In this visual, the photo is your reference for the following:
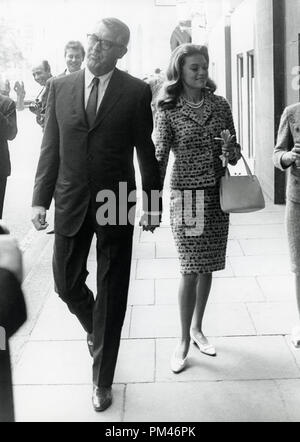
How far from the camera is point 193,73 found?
4.04m

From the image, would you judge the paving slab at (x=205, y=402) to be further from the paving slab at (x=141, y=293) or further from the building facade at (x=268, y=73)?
the building facade at (x=268, y=73)

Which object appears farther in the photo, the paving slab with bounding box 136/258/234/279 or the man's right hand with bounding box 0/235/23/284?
the paving slab with bounding box 136/258/234/279

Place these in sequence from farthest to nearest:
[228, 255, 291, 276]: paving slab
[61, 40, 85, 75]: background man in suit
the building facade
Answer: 1. the building facade
2. [61, 40, 85, 75]: background man in suit
3. [228, 255, 291, 276]: paving slab

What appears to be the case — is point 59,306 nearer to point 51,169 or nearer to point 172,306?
point 172,306

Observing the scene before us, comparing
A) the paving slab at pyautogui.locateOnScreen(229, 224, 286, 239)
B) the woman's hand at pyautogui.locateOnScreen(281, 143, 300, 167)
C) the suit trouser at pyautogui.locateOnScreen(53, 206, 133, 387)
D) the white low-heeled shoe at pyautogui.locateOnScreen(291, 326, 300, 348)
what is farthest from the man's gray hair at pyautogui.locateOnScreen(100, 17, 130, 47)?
the paving slab at pyautogui.locateOnScreen(229, 224, 286, 239)

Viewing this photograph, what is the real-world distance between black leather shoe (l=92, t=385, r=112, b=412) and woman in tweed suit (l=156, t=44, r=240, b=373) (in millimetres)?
564

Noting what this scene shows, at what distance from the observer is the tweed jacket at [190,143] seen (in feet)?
13.4

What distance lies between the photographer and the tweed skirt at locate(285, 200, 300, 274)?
4406 mm

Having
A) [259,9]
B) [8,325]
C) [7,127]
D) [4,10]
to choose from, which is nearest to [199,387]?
[8,325]

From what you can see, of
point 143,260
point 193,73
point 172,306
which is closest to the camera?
point 193,73

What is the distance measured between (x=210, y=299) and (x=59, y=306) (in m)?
1.19

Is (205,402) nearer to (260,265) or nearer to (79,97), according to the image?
(79,97)

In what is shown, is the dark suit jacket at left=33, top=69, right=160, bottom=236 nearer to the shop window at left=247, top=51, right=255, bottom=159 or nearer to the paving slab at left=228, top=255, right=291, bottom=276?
the paving slab at left=228, top=255, right=291, bottom=276

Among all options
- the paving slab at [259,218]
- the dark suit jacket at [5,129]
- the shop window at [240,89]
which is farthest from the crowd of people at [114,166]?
the shop window at [240,89]
